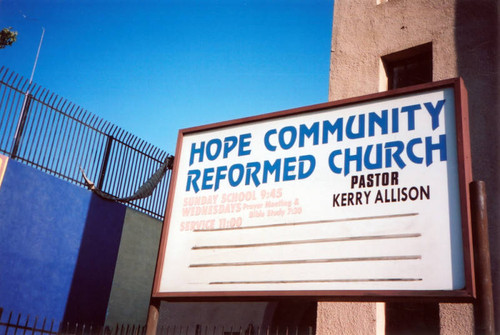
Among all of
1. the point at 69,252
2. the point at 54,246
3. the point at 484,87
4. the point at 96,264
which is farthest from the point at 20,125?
the point at 484,87

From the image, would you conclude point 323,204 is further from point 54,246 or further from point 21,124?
point 21,124

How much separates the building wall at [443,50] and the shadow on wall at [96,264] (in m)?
5.79

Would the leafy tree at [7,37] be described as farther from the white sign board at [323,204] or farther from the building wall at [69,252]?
the white sign board at [323,204]

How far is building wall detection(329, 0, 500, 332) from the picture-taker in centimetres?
761

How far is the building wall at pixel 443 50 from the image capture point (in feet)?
25.0

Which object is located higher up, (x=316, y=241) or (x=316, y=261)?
(x=316, y=241)

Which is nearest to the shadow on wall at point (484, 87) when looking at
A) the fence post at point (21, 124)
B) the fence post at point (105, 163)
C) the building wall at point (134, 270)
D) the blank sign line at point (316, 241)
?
the blank sign line at point (316, 241)

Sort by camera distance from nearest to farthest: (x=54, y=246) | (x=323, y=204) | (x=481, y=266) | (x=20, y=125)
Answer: (x=481, y=266) → (x=323, y=204) → (x=20, y=125) → (x=54, y=246)

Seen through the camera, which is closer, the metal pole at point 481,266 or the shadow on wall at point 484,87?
the metal pole at point 481,266

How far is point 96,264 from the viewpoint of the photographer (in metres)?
11.0

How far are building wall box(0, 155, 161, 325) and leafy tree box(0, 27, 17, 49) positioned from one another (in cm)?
1090

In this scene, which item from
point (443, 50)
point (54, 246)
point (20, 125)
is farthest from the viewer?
point (54, 246)

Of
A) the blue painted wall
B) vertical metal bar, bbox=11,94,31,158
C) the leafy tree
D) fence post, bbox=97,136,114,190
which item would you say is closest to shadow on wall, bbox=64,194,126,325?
the blue painted wall

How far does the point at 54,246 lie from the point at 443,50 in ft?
27.7
